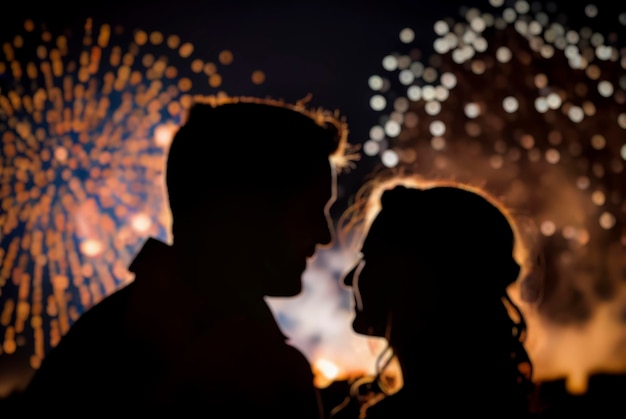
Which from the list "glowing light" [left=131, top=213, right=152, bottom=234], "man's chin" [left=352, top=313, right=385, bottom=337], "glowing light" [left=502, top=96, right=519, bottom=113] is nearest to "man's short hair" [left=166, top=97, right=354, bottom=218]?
"man's chin" [left=352, top=313, right=385, bottom=337]

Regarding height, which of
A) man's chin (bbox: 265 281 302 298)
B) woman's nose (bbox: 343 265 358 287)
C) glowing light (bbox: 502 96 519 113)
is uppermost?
glowing light (bbox: 502 96 519 113)

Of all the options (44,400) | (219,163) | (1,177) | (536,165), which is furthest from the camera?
(536,165)

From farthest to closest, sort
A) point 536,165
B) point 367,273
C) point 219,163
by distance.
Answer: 1. point 536,165
2. point 367,273
3. point 219,163

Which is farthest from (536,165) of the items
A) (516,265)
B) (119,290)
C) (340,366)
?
(119,290)

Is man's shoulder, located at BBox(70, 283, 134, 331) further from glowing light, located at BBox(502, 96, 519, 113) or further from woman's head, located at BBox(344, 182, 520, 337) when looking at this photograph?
glowing light, located at BBox(502, 96, 519, 113)

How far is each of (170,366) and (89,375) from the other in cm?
20

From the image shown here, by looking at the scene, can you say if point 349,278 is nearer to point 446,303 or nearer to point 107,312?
point 446,303

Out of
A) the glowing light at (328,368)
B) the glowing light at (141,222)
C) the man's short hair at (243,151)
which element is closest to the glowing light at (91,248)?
the glowing light at (141,222)

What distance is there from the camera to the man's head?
1.51 meters

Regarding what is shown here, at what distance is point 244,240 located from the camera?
150 cm

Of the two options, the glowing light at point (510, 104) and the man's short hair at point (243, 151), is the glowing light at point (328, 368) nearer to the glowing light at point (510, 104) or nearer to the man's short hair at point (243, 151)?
the man's short hair at point (243, 151)

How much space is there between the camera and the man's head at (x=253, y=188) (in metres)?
1.51

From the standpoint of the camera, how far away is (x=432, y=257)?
170cm

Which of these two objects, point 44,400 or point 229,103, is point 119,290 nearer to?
point 44,400
